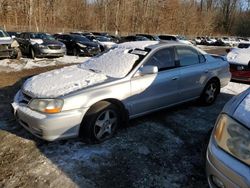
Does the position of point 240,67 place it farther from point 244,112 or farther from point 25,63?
point 25,63

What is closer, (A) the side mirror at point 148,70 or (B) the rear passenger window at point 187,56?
(A) the side mirror at point 148,70

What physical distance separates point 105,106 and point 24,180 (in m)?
1.43

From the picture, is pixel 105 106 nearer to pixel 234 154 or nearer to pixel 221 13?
pixel 234 154

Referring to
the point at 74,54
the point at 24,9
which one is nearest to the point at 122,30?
the point at 24,9

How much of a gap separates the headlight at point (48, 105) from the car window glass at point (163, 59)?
168 cm

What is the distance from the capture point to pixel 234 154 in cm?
221

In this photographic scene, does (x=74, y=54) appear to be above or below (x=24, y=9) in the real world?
below

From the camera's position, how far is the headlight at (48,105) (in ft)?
11.9

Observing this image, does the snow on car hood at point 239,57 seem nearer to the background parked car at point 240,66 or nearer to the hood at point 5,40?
the background parked car at point 240,66

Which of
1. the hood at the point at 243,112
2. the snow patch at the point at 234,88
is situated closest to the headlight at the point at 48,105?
the hood at the point at 243,112

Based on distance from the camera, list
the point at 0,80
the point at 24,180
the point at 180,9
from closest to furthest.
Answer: the point at 24,180 → the point at 0,80 → the point at 180,9

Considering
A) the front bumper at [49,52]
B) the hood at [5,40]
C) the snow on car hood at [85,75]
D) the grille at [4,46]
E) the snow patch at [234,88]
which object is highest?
the snow on car hood at [85,75]

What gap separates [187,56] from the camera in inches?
210

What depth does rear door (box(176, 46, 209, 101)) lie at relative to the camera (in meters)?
5.13
